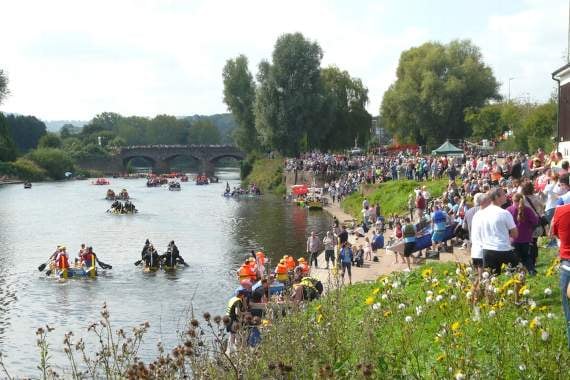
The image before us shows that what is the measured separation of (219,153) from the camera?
121500 mm

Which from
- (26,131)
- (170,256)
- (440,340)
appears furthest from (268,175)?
(26,131)

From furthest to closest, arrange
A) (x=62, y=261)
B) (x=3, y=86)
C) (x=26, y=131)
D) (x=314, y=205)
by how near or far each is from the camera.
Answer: (x=26, y=131) → (x=3, y=86) → (x=314, y=205) → (x=62, y=261)

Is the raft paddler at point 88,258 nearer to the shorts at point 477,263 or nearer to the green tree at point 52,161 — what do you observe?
the shorts at point 477,263

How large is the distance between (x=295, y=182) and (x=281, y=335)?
58.7m

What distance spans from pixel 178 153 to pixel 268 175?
5257 centimetres

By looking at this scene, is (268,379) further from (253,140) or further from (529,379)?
(253,140)

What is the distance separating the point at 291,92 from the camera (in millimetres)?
70000

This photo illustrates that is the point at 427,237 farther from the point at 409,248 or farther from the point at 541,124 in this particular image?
the point at 541,124

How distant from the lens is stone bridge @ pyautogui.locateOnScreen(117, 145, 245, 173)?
4783 inches

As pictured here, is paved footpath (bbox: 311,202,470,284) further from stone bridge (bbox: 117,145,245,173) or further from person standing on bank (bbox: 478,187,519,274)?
stone bridge (bbox: 117,145,245,173)

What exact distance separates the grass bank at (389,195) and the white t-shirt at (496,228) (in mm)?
27031

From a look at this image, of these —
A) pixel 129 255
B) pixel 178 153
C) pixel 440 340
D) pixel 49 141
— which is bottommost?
pixel 129 255

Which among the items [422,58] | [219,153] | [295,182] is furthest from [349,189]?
[219,153]

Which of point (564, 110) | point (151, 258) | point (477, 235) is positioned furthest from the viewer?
point (564, 110)
